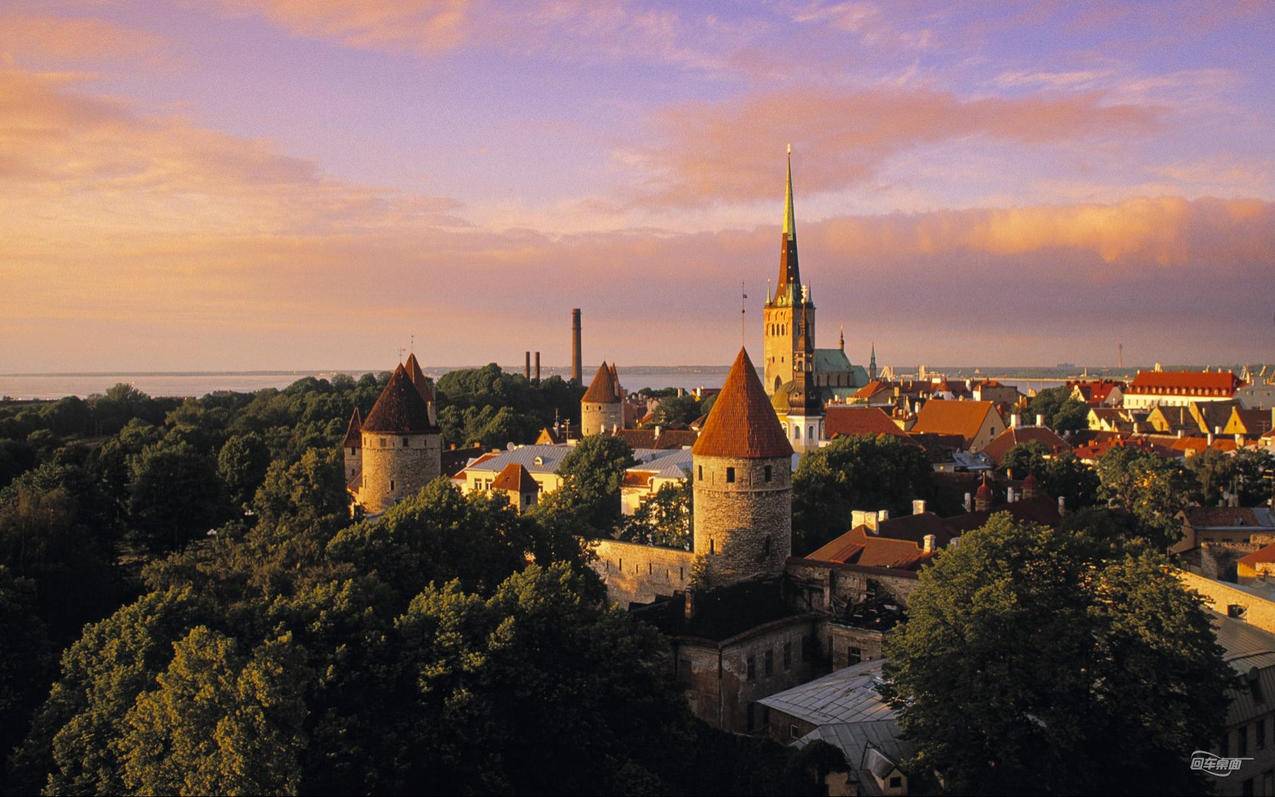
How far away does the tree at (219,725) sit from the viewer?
17203 millimetres

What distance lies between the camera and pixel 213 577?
88.9 feet

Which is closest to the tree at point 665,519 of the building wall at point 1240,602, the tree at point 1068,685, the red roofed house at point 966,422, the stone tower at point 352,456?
the building wall at point 1240,602

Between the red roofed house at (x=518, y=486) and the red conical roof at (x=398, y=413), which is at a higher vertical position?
the red conical roof at (x=398, y=413)

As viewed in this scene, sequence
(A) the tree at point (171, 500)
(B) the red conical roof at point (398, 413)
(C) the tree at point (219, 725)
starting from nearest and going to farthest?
(C) the tree at point (219, 725) < (A) the tree at point (171, 500) < (B) the red conical roof at point (398, 413)

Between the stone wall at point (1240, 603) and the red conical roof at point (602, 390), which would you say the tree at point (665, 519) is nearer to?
the stone wall at point (1240, 603)

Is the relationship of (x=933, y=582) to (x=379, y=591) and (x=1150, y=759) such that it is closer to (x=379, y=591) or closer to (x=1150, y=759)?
(x=1150, y=759)

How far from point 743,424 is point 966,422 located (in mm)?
56954

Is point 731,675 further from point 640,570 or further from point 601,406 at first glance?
point 601,406

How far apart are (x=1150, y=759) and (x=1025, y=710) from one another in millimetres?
2439

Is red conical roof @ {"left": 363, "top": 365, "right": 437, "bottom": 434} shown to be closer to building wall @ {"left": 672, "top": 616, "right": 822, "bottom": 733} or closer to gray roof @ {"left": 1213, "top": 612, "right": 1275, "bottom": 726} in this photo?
building wall @ {"left": 672, "top": 616, "right": 822, "bottom": 733}

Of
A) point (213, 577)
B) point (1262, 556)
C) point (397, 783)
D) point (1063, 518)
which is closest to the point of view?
point (397, 783)

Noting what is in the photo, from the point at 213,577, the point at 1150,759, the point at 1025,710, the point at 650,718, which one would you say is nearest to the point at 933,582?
the point at 1025,710

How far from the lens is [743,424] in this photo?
30406mm

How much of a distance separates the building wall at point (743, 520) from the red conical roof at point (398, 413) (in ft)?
60.8
